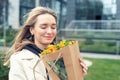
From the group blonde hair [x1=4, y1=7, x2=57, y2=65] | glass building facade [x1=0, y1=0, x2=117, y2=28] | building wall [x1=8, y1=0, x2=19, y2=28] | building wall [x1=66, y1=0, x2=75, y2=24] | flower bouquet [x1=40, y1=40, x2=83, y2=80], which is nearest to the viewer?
flower bouquet [x1=40, y1=40, x2=83, y2=80]

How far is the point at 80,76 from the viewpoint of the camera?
222cm

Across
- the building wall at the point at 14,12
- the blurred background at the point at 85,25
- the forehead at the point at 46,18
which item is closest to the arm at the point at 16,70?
the forehead at the point at 46,18

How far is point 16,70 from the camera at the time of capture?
7.25 feet

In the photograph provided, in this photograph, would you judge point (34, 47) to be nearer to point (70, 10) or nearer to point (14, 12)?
point (14, 12)

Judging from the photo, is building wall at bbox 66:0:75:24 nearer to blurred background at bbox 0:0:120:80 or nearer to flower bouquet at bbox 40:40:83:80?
blurred background at bbox 0:0:120:80

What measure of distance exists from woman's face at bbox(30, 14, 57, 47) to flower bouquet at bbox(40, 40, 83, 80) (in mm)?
134

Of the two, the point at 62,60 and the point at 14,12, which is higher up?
the point at 62,60

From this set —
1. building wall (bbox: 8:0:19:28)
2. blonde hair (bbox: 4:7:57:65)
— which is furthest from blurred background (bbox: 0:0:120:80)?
blonde hair (bbox: 4:7:57:65)

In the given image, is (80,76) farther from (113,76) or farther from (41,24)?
(113,76)

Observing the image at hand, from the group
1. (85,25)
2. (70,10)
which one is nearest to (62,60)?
(85,25)

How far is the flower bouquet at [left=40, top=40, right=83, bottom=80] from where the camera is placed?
6.95 feet

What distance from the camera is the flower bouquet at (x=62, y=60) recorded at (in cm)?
212

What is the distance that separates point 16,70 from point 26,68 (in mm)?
60

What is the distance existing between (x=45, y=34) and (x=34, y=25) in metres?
0.13
